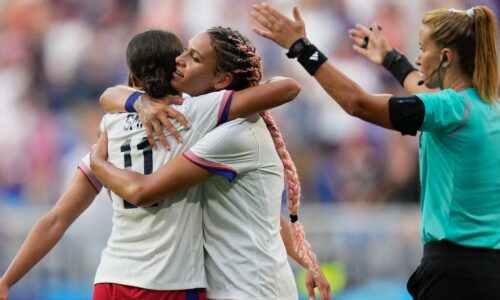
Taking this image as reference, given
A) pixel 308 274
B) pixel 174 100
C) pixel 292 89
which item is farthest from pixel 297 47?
pixel 308 274

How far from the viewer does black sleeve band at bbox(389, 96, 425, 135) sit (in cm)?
354

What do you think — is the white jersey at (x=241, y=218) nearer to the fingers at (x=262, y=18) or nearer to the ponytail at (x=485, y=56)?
the fingers at (x=262, y=18)

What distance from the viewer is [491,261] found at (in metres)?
3.70

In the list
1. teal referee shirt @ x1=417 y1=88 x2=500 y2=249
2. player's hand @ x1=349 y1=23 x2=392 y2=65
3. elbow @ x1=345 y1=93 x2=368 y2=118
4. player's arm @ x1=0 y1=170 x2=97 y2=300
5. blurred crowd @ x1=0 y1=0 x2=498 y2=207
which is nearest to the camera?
elbow @ x1=345 y1=93 x2=368 y2=118

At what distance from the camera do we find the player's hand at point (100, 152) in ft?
12.8

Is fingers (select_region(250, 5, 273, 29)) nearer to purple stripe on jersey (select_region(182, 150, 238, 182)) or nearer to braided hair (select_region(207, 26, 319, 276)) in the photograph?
braided hair (select_region(207, 26, 319, 276))

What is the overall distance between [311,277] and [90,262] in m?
4.27

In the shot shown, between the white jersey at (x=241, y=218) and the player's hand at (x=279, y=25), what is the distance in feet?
1.31

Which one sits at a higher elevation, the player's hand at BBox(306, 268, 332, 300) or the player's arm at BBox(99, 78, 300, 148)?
the player's arm at BBox(99, 78, 300, 148)

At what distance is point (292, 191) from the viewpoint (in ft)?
13.5

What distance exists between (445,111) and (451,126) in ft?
0.22

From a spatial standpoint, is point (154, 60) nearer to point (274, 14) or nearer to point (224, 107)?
point (224, 107)

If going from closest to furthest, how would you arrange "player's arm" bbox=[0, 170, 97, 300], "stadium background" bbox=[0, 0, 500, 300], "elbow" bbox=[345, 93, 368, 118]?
"elbow" bbox=[345, 93, 368, 118] < "player's arm" bbox=[0, 170, 97, 300] < "stadium background" bbox=[0, 0, 500, 300]

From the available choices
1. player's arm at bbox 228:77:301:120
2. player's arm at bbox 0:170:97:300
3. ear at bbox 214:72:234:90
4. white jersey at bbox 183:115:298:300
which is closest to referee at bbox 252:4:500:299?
player's arm at bbox 228:77:301:120
